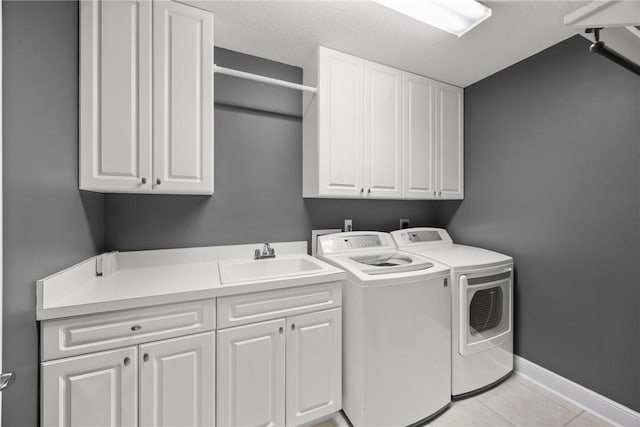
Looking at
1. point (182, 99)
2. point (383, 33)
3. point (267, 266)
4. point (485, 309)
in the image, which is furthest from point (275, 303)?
point (383, 33)

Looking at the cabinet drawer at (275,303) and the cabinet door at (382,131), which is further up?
the cabinet door at (382,131)

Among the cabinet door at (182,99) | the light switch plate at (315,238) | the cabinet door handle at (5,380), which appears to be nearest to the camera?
the cabinet door handle at (5,380)

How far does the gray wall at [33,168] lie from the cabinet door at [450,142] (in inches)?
97.6

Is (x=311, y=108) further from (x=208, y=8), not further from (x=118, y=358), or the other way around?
(x=118, y=358)

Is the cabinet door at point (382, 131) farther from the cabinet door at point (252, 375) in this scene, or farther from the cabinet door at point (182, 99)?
the cabinet door at point (252, 375)

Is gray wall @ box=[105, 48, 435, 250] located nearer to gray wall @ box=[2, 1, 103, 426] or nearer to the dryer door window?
gray wall @ box=[2, 1, 103, 426]

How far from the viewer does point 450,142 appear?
2.39 m

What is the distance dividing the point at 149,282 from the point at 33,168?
2.19ft

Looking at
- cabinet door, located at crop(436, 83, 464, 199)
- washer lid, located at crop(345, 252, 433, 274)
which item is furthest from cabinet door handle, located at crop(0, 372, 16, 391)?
cabinet door, located at crop(436, 83, 464, 199)

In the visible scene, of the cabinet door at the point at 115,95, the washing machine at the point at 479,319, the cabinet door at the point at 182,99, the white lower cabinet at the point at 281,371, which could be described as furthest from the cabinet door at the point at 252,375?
the washing machine at the point at 479,319

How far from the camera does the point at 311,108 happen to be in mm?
1938

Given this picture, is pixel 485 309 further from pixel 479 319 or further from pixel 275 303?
pixel 275 303

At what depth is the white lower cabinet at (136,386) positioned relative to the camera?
102cm

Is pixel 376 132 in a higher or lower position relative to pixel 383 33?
lower
